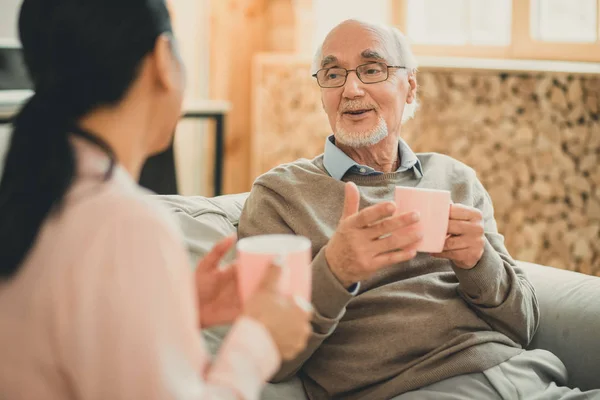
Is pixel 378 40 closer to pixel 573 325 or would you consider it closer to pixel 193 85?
pixel 573 325

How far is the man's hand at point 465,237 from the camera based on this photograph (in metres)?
1.33

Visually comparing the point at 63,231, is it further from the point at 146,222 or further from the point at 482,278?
the point at 482,278

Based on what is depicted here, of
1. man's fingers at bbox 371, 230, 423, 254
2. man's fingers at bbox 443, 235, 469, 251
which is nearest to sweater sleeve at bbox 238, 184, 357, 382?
man's fingers at bbox 371, 230, 423, 254

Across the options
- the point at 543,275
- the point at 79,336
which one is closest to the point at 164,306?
the point at 79,336

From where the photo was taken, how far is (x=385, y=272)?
60.4 inches

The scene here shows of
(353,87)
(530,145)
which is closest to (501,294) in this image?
(353,87)

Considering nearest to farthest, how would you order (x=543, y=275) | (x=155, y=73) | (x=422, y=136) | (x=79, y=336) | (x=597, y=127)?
1. (x=79, y=336)
2. (x=155, y=73)
3. (x=543, y=275)
4. (x=597, y=127)
5. (x=422, y=136)

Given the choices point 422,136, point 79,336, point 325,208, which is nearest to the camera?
point 79,336

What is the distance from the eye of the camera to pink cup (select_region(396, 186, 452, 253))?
48.1 inches

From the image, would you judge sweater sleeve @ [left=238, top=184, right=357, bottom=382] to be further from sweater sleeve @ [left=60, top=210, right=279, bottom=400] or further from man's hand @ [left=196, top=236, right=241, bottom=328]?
sweater sleeve @ [left=60, top=210, right=279, bottom=400]

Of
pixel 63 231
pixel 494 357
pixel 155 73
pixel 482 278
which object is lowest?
pixel 494 357

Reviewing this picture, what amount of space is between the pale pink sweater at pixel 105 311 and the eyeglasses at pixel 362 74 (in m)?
1.07

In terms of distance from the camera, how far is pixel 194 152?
4312mm

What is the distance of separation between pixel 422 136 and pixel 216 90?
1.43 m
